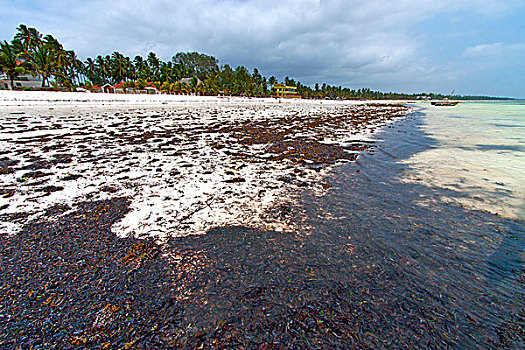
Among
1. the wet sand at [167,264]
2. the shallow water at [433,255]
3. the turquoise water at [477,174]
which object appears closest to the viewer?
the wet sand at [167,264]

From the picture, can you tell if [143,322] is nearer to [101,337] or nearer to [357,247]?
[101,337]

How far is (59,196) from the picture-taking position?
5.22m

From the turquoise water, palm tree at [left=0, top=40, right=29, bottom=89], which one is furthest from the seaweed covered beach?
palm tree at [left=0, top=40, right=29, bottom=89]

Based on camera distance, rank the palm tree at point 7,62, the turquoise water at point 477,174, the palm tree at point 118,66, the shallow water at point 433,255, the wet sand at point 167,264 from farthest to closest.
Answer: the palm tree at point 118,66
the palm tree at point 7,62
the turquoise water at point 477,174
the shallow water at point 433,255
the wet sand at point 167,264

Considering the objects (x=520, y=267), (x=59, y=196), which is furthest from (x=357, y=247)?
(x=59, y=196)

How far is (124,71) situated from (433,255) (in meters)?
99.2

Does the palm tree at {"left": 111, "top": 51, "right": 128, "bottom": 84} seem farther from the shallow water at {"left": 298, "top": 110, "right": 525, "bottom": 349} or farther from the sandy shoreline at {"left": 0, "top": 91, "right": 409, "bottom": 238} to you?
the shallow water at {"left": 298, "top": 110, "right": 525, "bottom": 349}

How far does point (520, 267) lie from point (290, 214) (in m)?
3.64

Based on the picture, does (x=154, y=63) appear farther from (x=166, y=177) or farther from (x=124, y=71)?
(x=166, y=177)

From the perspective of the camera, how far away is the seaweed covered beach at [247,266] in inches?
92.6

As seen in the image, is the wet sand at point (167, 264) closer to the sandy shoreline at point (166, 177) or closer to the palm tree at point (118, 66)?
the sandy shoreline at point (166, 177)

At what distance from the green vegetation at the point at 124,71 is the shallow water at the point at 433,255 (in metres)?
70.2

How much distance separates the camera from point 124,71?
79250mm

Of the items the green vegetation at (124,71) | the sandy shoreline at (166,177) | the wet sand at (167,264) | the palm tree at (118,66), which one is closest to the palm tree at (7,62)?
the green vegetation at (124,71)
